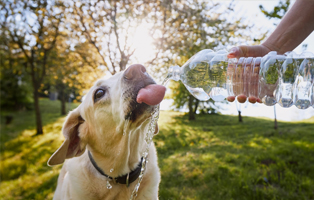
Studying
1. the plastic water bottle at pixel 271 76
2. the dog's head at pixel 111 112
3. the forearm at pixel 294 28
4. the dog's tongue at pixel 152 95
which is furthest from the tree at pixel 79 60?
the forearm at pixel 294 28

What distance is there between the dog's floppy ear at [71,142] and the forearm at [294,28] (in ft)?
7.99

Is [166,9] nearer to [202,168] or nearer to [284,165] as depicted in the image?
[202,168]

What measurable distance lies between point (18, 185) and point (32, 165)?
1.52m

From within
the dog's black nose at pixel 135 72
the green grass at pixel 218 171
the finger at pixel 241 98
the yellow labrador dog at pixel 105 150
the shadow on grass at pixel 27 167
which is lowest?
the shadow on grass at pixel 27 167

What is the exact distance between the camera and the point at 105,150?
231 cm

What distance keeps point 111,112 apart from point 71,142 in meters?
0.74

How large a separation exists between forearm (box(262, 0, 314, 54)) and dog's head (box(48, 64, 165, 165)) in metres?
1.43

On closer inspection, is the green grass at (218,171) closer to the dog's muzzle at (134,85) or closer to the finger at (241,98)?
the finger at (241,98)

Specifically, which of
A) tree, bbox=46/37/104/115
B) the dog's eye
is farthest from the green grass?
tree, bbox=46/37/104/115

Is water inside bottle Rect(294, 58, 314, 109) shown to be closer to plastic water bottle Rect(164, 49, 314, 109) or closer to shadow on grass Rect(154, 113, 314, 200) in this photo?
plastic water bottle Rect(164, 49, 314, 109)

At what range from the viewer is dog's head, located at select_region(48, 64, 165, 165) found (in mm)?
1764

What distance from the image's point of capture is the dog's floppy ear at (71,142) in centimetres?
217

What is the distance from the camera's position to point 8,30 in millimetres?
9266

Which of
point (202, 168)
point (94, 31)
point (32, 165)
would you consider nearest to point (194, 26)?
point (94, 31)
